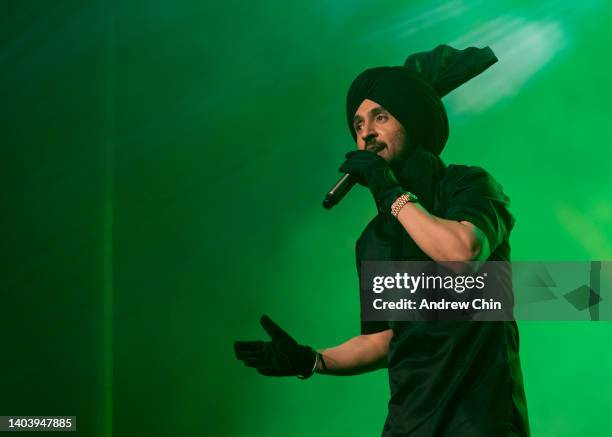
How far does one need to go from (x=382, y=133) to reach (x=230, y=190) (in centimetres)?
70

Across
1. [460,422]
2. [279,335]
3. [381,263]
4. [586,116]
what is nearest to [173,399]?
[279,335]

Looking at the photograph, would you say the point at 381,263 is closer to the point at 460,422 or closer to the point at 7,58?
the point at 460,422

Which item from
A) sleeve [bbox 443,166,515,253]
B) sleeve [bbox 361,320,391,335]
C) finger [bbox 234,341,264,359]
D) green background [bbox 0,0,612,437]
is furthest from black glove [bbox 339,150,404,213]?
green background [bbox 0,0,612,437]

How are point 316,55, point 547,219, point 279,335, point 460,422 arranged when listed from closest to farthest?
point 460,422 → point 279,335 → point 547,219 → point 316,55

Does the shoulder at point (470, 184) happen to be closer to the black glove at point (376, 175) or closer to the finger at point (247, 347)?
the black glove at point (376, 175)

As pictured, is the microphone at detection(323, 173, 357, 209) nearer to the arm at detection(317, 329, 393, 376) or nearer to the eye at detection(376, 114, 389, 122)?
the eye at detection(376, 114, 389, 122)

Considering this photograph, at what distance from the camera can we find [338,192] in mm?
1990

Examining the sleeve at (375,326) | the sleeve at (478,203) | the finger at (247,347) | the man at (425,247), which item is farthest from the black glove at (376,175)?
the finger at (247,347)

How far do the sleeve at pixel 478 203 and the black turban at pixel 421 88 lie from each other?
7.8 inches

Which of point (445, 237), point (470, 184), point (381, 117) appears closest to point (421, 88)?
point (381, 117)

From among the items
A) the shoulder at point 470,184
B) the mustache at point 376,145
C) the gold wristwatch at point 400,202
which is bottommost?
the gold wristwatch at point 400,202

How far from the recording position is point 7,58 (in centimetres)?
280

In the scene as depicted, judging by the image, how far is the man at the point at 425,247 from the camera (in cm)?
187

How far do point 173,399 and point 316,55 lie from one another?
1.26 metres
